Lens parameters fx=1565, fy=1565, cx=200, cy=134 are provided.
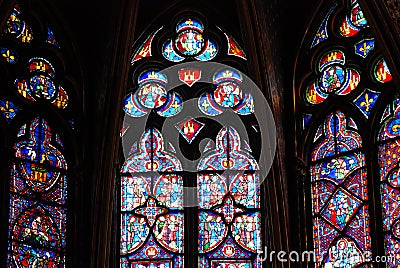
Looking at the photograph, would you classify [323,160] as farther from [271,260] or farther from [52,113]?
[52,113]

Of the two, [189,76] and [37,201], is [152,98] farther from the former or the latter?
[37,201]

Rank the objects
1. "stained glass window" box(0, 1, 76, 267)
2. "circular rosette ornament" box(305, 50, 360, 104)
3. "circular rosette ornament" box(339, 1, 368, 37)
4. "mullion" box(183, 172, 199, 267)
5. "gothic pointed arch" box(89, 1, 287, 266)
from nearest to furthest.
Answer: "stained glass window" box(0, 1, 76, 267) → "mullion" box(183, 172, 199, 267) → "gothic pointed arch" box(89, 1, 287, 266) → "circular rosette ornament" box(305, 50, 360, 104) → "circular rosette ornament" box(339, 1, 368, 37)

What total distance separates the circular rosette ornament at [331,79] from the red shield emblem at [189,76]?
1.39 m

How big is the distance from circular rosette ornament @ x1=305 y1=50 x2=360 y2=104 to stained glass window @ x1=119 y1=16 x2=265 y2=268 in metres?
0.79

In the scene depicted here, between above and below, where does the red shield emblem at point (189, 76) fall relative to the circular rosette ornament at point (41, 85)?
above

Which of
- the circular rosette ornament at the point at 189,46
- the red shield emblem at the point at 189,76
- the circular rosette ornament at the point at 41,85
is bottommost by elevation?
the circular rosette ornament at the point at 41,85

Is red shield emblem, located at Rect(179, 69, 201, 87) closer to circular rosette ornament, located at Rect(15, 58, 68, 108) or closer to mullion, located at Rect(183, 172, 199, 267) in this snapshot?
mullion, located at Rect(183, 172, 199, 267)

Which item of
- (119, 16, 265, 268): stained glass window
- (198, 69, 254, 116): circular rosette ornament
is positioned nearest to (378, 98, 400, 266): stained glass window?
(119, 16, 265, 268): stained glass window

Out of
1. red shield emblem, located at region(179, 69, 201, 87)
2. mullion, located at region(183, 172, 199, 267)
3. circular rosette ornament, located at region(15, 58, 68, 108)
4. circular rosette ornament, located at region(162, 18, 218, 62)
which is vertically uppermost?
circular rosette ornament, located at region(162, 18, 218, 62)

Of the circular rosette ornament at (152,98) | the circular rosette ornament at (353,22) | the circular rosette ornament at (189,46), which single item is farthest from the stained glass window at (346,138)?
the circular rosette ornament at (152,98)

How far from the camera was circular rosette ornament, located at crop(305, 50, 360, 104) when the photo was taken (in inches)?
722

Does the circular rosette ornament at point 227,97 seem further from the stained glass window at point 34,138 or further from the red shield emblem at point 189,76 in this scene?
the stained glass window at point 34,138

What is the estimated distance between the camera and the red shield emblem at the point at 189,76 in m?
19.0

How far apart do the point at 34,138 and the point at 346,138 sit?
11.8ft
